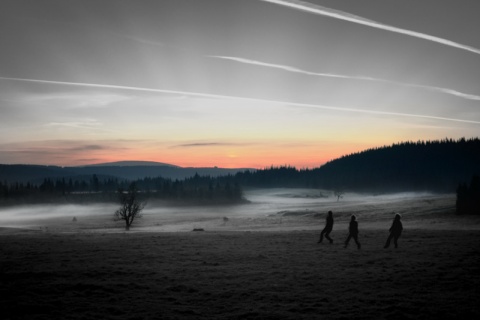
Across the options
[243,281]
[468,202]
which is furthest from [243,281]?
[468,202]

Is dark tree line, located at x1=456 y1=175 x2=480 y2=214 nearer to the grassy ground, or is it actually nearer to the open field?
the open field

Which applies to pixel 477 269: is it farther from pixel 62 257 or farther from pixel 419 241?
pixel 62 257

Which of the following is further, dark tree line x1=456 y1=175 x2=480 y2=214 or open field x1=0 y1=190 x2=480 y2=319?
dark tree line x1=456 y1=175 x2=480 y2=214

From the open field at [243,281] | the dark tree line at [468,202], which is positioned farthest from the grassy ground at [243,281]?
the dark tree line at [468,202]

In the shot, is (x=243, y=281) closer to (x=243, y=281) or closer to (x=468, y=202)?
(x=243, y=281)

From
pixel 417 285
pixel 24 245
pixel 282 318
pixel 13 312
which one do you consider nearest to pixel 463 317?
pixel 417 285

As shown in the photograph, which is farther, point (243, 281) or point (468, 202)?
point (468, 202)

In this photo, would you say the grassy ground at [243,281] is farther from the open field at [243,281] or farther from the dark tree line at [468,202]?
the dark tree line at [468,202]

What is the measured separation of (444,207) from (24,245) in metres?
71.9

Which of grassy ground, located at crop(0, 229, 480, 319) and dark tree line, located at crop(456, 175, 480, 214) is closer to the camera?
grassy ground, located at crop(0, 229, 480, 319)

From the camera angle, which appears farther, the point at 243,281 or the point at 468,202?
the point at 468,202

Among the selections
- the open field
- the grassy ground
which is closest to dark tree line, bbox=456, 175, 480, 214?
the open field

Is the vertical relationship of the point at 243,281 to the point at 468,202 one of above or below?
below

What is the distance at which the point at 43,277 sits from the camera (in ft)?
59.6
